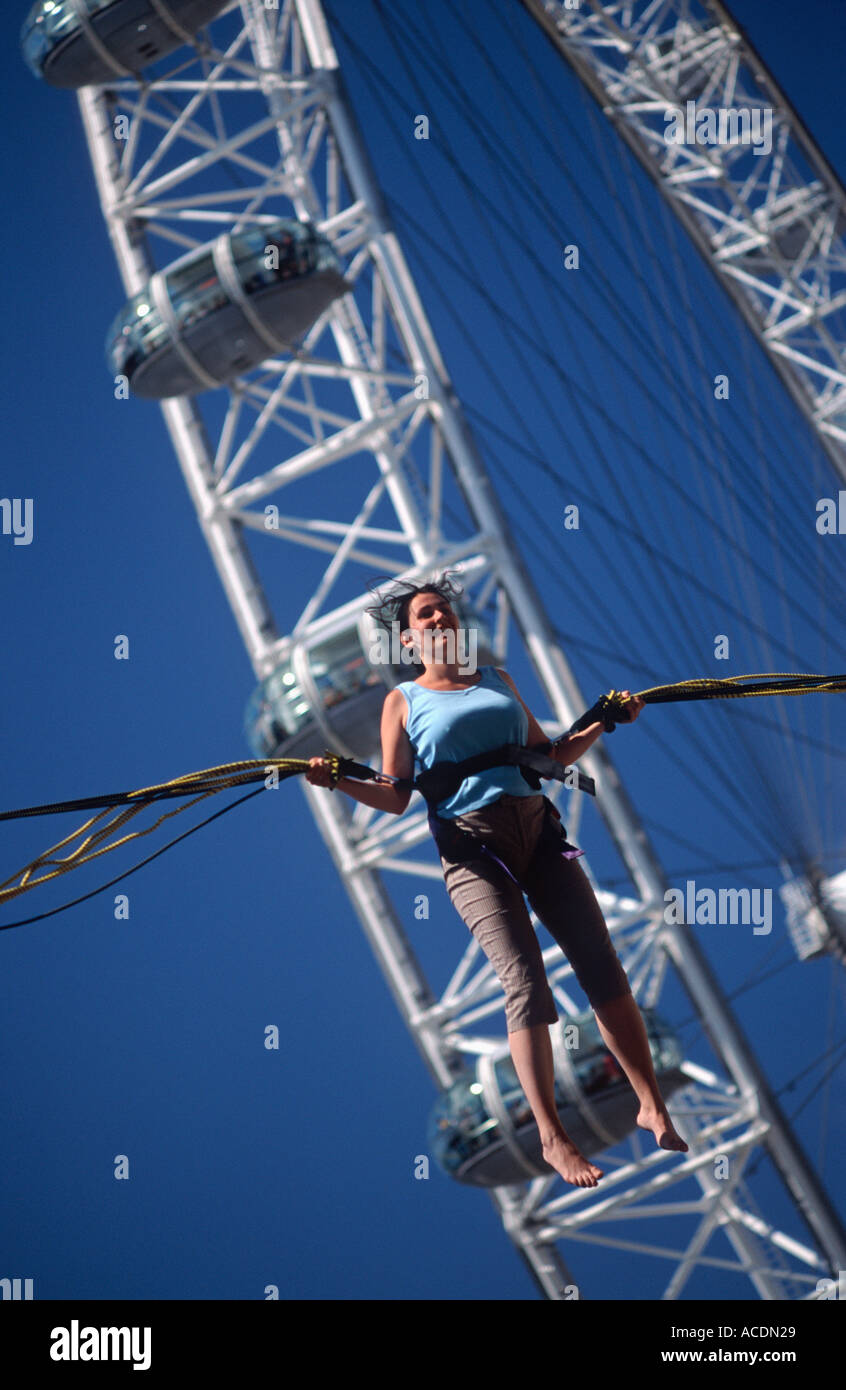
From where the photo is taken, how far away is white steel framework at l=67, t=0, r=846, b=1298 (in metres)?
12.7

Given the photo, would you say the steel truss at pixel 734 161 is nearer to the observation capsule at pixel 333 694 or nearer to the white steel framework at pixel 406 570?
the white steel framework at pixel 406 570

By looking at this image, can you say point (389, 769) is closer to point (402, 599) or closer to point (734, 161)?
point (402, 599)

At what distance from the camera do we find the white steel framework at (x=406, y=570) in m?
12.7

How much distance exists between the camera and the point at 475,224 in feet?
80.4

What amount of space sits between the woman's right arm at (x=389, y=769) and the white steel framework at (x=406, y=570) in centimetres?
748

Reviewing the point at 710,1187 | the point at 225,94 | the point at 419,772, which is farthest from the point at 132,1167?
the point at 419,772

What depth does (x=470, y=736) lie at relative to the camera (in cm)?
445

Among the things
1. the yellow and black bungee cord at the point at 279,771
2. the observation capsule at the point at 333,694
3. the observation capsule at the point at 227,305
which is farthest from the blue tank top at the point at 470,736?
the observation capsule at the point at 227,305

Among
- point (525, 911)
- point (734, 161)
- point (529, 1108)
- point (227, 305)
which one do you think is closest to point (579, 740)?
point (525, 911)

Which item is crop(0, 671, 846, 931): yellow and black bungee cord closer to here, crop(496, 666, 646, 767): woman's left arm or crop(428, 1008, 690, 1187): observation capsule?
crop(496, 666, 646, 767): woman's left arm

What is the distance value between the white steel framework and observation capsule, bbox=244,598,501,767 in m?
0.69

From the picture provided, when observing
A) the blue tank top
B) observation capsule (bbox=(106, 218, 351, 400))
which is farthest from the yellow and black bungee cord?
observation capsule (bbox=(106, 218, 351, 400))

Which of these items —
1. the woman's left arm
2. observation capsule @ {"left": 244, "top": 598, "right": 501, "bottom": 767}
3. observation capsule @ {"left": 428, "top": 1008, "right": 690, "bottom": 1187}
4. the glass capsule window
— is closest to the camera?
the woman's left arm

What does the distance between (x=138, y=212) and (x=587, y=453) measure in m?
15.8
